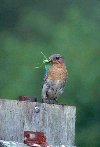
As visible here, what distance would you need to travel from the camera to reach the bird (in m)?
8.95

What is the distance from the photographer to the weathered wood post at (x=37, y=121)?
7375 millimetres

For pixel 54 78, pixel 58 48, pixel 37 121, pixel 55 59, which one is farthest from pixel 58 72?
pixel 58 48

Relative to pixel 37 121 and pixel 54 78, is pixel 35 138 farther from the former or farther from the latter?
pixel 54 78

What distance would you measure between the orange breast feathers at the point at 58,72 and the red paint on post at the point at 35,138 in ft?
5.21

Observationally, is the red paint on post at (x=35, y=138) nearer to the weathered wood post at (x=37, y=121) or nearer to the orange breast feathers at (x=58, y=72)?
the weathered wood post at (x=37, y=121)

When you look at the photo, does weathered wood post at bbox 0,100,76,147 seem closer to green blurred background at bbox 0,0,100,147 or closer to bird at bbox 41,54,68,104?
bird at bbox 41,54,68,104

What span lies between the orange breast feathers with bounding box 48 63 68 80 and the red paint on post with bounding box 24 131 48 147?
1.59m

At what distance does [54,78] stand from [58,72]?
0.19 meters

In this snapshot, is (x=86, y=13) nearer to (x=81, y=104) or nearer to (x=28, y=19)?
(x=28, y=19)

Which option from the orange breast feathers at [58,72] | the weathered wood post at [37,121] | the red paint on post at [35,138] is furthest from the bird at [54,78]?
the red paint on post at [35,138]

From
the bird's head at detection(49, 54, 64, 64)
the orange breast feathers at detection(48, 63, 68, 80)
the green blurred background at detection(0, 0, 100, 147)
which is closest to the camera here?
the bird's head at detection(49, 54, 64, 64)

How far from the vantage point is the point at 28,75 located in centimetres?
1962

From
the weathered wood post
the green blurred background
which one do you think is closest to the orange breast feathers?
the weathered wood post

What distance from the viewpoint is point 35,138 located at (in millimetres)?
7469
